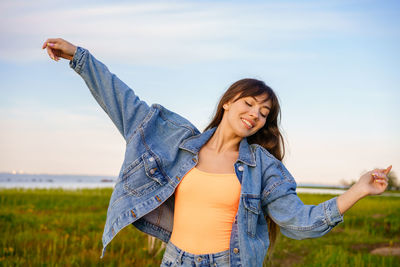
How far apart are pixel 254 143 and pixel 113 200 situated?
45.7 inches

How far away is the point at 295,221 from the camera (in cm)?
251

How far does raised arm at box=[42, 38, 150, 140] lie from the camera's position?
2.69 metres

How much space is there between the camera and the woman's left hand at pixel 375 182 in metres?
2.20

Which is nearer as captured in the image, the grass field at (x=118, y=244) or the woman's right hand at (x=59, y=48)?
the woman's right hand at (x=59, y=48)

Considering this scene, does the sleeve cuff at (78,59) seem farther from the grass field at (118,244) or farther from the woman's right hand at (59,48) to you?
the grass field at (118,244)

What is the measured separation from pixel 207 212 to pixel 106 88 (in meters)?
1.10

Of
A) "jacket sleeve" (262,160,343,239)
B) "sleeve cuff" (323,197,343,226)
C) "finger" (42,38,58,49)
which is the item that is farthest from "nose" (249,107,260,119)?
"finger" (42,38,58,49)

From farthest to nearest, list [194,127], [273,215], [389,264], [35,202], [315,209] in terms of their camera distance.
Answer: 1. [35,202]
2. [389,264]
3. [194,127]
4. [273,215]
5. [315,209]

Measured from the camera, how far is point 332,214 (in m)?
2.38

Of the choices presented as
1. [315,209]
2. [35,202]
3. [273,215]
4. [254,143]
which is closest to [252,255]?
[273,215]

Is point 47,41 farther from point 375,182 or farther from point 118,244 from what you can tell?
point 118,244

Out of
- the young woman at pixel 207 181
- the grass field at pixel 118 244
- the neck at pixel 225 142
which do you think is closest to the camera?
the young woman at pixel 207 181

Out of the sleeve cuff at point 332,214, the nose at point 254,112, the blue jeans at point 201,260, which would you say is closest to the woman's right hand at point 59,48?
the nose at point 254,112

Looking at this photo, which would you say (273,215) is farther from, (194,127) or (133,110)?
(133,110)
